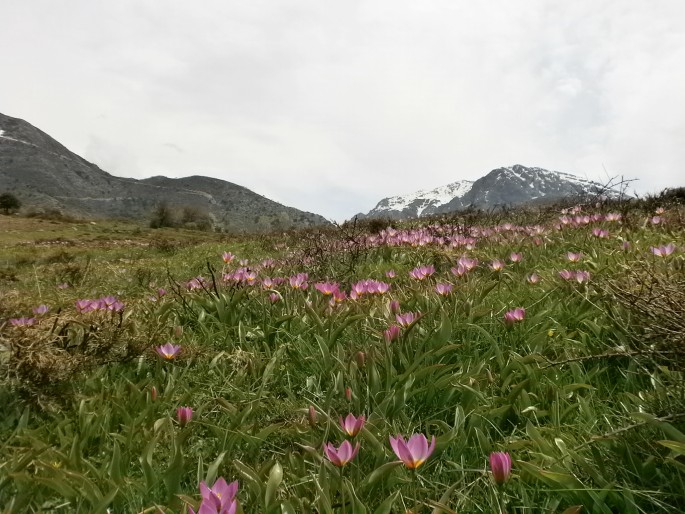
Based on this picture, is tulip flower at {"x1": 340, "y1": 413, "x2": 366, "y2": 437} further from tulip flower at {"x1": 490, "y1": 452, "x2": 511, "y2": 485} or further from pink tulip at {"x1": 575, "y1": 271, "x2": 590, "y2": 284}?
pink tulip at {"x1": 575, "y1": 271, "x2": 590, "y2": 284}

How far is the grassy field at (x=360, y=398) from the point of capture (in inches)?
67.9

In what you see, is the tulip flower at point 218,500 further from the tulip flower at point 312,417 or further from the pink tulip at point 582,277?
the pink tulip at point 582,277

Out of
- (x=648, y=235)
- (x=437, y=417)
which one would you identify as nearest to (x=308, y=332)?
(x=437, y=417)

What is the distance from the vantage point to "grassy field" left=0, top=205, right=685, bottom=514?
172cm

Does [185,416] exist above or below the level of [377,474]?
below

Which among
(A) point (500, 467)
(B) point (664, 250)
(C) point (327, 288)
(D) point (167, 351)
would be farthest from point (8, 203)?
(A) point (500, 467)

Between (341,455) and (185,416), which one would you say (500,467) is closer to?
(341,455)

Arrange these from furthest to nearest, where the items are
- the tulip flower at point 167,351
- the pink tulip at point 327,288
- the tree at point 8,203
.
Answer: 1. the tree at point 8,203
2. the pink tulip at point 327,288
3. the tulip flower at point 167,351

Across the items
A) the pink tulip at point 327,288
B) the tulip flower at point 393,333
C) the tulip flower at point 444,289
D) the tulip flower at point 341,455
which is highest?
the tulip flower at point 444,289

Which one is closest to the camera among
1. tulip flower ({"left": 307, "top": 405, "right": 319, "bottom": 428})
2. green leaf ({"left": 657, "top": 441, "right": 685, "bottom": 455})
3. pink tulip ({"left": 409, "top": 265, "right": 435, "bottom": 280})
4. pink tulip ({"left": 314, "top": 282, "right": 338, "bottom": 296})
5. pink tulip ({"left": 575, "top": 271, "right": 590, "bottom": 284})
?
green leaf ({"left": 657, "top": 441, "right": 685, "bottom": 455})

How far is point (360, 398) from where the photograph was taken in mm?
2512

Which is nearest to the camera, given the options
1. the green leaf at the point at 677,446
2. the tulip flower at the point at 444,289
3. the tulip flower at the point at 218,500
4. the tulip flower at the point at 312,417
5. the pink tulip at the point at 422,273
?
the tulip flower at the point at 218,500

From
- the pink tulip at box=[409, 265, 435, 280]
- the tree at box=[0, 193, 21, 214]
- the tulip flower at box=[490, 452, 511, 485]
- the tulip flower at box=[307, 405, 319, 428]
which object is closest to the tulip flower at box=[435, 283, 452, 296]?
the pink tulip at box=[409, 265, 435, 280]

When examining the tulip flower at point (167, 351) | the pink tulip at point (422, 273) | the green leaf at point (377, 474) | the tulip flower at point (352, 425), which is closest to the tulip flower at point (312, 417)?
the tulip flower at point (352, 425)
